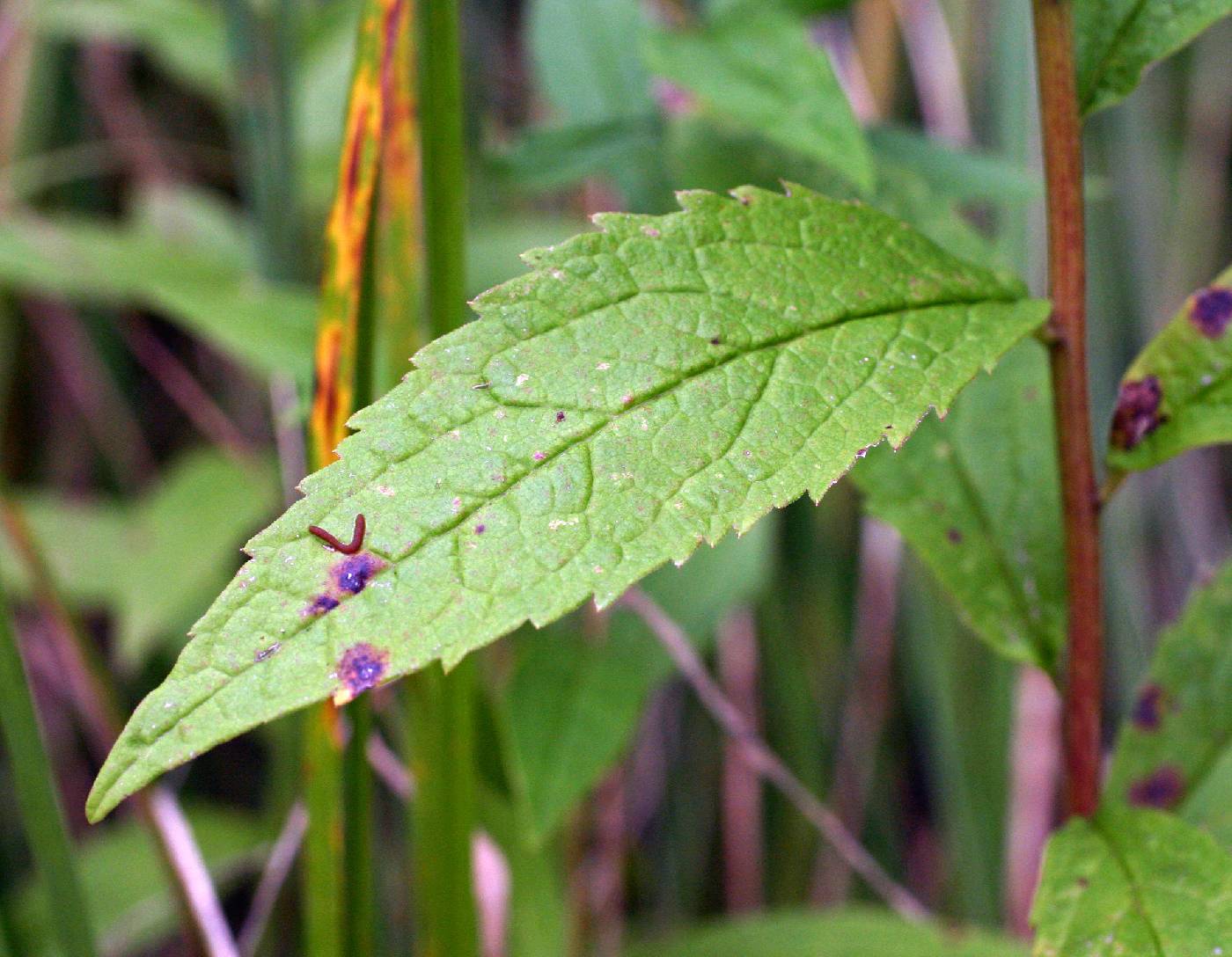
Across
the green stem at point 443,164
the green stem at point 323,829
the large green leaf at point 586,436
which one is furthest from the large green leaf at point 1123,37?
the green stem at point 323,829

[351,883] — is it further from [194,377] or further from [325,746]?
[194,377]

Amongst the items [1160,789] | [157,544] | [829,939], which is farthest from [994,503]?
[157,544]

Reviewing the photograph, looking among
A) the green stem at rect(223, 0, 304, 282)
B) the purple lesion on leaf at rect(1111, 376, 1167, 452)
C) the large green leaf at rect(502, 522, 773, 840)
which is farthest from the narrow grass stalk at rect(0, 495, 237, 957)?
the purple lesion on leaf at rect(1111, 376, 1167, 452)

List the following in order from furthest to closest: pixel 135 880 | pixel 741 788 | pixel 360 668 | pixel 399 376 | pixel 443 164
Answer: pixel 741 788 < pixel 135 880 < pixel 399 376 < pixel 443 164 < pixel 360 668

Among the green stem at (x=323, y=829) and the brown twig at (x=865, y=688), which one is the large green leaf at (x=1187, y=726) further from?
the brown twig at (x=865, y=688)

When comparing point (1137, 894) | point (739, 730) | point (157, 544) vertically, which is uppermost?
point (157, 544)

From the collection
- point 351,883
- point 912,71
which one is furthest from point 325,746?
point 912,71

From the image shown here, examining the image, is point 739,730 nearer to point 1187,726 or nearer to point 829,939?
point 829,939
